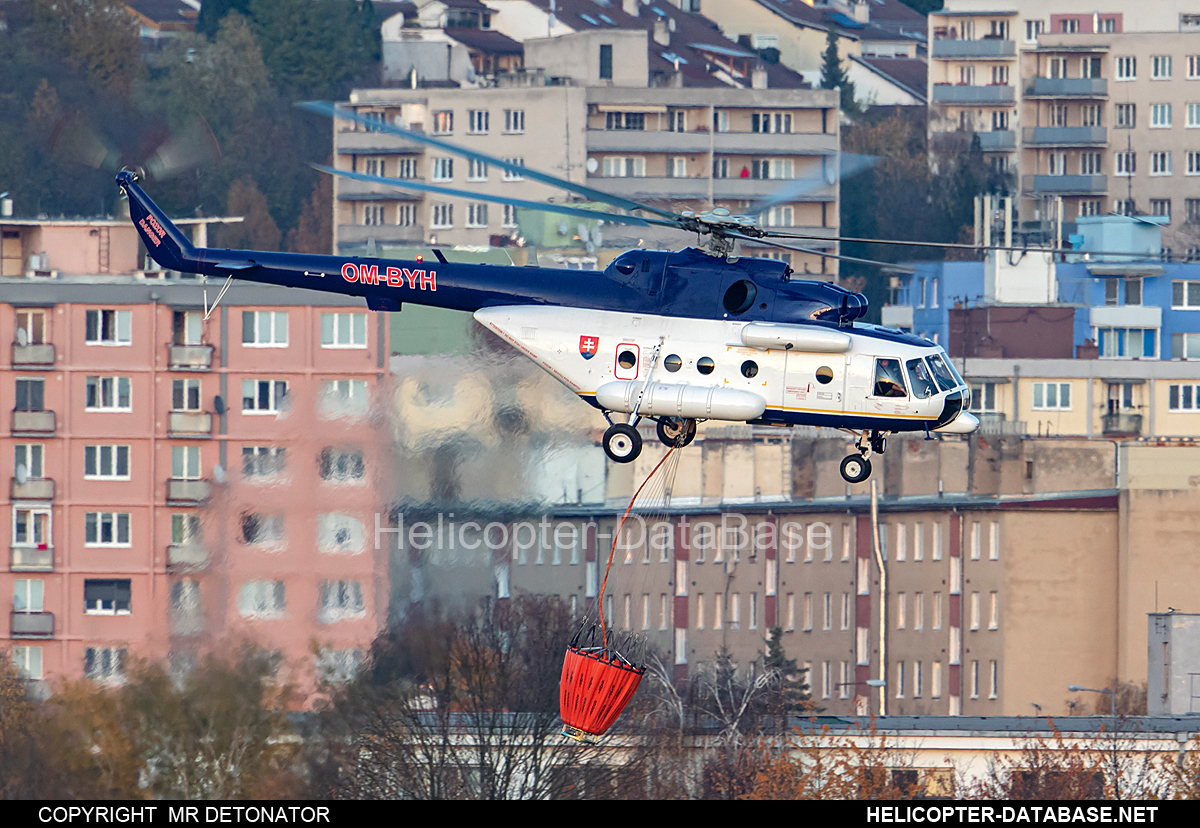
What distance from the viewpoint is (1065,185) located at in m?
128

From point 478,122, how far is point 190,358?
135 ft

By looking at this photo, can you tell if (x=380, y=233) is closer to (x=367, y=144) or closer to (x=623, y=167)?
(x=367, y=144)

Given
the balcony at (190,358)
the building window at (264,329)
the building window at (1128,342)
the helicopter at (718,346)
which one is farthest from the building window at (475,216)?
the helicopter at (718,346)

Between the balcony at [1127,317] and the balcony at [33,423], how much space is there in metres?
47.5

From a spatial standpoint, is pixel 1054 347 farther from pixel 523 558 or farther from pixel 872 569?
pixel 523 558

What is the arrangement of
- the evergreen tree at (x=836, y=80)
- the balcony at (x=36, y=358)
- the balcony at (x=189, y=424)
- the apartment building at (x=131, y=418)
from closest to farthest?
the apartment building at (x=131, y=418)
the balcony at (x=189, y=424)
the balcony at (x=36, y=358)
the evergreen tree at (x=836, y=80)

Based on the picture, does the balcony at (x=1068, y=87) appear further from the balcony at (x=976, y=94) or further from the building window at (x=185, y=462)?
the building window at (x=185, y=462)

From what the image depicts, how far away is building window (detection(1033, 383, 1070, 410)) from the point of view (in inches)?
3600

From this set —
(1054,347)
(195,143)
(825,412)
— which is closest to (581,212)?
(825,412)

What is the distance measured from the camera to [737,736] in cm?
6203

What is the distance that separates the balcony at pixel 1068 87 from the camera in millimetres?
126375

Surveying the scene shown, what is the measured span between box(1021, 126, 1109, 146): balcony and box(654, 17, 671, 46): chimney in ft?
70.4

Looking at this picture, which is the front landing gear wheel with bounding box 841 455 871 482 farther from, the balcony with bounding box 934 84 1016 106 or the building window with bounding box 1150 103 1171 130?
the balcony with bounding box 934 84 1016 106
